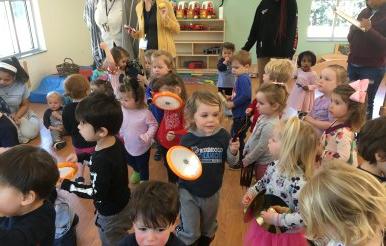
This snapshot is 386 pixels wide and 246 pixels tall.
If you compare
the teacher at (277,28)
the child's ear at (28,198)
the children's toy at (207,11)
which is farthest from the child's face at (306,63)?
the children's toy at (207,11)

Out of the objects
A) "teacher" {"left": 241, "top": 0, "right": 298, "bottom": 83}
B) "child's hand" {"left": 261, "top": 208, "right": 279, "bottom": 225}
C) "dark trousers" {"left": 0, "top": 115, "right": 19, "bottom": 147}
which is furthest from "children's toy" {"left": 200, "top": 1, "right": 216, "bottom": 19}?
"child's hand" {"left": 261, "top": 208, "right": 279, "bottom": 225}

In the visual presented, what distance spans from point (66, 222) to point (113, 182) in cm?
90

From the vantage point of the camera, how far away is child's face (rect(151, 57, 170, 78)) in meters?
3.43

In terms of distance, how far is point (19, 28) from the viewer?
6.52 meters

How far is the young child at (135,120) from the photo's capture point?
112 inches

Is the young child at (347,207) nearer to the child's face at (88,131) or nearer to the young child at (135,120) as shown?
the child's face at (88,131)

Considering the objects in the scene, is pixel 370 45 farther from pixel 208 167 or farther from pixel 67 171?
pixel 67 171

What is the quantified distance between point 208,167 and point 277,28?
104 inches

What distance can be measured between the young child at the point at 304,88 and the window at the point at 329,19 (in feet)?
17.2

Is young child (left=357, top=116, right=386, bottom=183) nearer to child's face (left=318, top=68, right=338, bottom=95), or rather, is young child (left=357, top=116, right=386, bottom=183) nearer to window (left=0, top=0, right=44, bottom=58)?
child's face (left=318, top=68, right=338, bottom=95)

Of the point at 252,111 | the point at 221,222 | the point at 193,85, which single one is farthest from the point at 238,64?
the point at 193,85

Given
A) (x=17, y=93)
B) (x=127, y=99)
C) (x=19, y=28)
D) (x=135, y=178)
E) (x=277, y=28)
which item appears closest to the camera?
(x=127, y=99)

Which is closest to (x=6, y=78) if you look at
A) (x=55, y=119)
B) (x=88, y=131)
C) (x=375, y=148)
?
(x=55, y=119)

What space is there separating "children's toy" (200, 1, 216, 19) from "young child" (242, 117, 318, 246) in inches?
276
